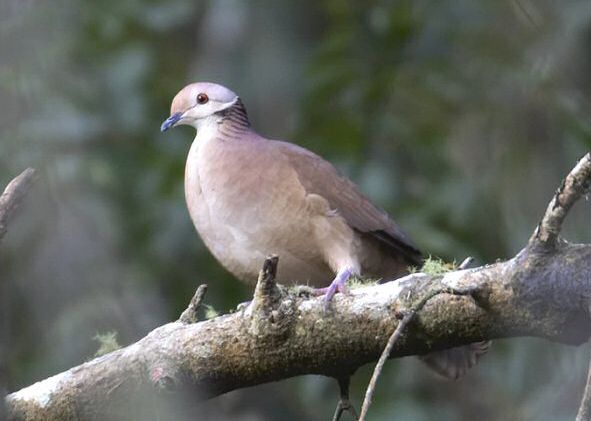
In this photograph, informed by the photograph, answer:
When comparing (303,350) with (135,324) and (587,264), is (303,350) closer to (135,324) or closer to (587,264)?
(587,264)

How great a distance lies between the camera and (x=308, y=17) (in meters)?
6.61

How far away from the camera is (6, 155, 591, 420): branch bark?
118 inches

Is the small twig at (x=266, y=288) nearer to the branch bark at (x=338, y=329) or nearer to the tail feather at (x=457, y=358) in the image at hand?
the branch bark at (x=338, y=329)

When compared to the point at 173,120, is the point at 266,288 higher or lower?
lower

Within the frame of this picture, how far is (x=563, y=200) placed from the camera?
2818 millimetres

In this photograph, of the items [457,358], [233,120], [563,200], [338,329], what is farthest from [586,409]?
[233,120]

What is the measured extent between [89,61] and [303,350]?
11.5 ft

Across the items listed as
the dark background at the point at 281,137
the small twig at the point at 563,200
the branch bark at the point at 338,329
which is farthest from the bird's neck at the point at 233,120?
the small twig at the point at 563,200

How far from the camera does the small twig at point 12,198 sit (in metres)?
3.26

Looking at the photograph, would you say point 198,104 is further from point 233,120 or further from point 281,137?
point 281,137

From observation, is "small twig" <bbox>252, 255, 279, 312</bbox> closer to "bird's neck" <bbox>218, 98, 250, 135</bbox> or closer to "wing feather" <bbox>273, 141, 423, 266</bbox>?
"wing feather" <bbox>273, 141, 423, 266</bbox>

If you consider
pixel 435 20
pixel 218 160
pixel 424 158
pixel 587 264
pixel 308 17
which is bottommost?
pixel 587 264

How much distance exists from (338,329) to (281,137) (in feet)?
10.5

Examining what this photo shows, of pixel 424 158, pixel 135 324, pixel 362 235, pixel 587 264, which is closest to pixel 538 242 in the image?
pixel 587 264
